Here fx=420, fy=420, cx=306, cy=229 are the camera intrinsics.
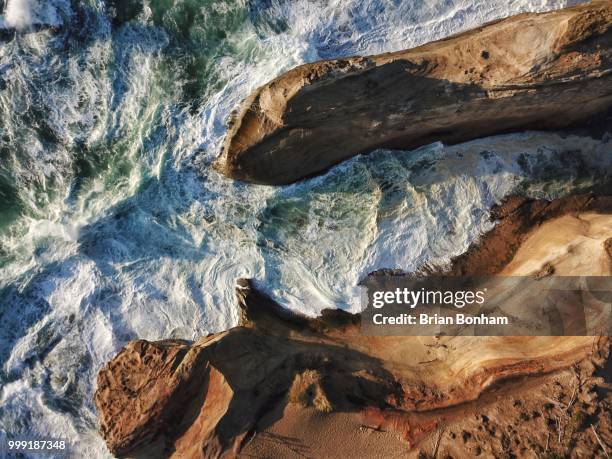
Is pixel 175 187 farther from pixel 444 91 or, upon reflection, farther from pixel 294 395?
A: pixel 444 91

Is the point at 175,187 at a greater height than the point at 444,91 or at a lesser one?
lesser

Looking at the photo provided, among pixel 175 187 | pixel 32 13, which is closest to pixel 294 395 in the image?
pixel 175 187

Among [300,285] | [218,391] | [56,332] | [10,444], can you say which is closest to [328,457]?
[218,391]

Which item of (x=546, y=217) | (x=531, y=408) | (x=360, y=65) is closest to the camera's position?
A: (x=531, y=408)

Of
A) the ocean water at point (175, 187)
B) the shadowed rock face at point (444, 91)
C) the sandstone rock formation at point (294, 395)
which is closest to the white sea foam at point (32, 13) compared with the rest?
the ocean water at point (175, 187)

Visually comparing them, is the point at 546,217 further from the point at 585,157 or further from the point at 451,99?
the point at 451,99

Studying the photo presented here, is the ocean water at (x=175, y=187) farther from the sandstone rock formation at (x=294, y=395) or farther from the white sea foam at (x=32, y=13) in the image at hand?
the sandstone rock formation at (x=294, y=395)

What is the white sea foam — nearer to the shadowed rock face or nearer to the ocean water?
the ocean water
